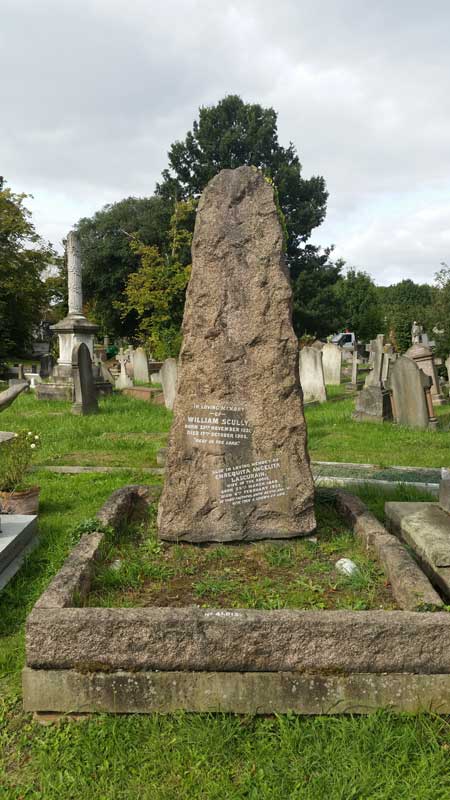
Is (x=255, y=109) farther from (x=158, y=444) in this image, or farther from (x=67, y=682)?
(x=67, y=682)

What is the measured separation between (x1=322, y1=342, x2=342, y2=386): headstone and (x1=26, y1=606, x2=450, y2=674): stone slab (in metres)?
15.8

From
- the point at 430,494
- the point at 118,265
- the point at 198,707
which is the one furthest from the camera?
the point at 118,265

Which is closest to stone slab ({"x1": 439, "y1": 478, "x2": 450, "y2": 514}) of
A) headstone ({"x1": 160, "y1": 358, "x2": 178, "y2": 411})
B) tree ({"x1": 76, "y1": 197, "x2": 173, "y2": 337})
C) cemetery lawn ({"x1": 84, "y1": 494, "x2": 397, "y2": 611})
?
cemetery lawn ({"x1": 84, "y1": 494, "x2": 397, "y2": 611})

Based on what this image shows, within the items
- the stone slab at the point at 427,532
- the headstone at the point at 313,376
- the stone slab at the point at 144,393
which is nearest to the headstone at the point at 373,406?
the headstone at the point at 313,376

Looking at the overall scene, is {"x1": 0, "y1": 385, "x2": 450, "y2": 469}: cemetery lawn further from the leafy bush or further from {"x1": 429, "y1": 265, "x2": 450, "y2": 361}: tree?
{"x1": 429, "y1": 265, "x2": 450, "y2": 361}: tree

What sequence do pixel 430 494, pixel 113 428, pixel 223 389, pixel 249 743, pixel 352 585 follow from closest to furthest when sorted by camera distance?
pixel 249 743 < pixel 352 585 < pixel 223 389 < pixel 430 494 < pixel 113 428

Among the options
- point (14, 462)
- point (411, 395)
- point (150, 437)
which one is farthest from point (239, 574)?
point (411, 395)

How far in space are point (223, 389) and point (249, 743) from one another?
7.15 ft

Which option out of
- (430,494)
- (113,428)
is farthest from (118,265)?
(430,494)

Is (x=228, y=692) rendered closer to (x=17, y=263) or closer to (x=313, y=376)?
(x=313, y=376)

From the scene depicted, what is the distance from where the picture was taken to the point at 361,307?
53.3m

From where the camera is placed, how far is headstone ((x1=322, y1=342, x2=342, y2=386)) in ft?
60.0

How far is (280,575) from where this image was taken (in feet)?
11.6

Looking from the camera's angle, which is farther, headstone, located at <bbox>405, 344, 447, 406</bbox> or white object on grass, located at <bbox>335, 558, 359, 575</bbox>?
headstone, located at <bbox>405, 344, 447, 406</bbox>
